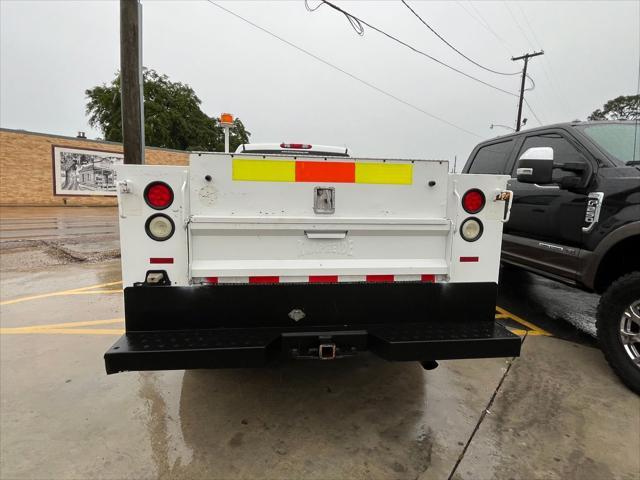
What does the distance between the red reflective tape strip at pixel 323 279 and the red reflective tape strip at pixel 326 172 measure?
0.60m

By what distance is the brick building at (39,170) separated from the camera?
2033cm

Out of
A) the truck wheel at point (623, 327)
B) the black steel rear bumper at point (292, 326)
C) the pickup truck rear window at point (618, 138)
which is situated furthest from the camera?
the pickup truck rear window at point (618, 138)

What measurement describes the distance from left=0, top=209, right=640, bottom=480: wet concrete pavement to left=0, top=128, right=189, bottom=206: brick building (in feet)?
69.3

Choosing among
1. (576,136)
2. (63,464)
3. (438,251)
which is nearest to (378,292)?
(438,251)

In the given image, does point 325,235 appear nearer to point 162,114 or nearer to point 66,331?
point 66,331

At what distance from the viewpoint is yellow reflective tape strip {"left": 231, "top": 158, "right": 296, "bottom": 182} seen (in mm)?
2369

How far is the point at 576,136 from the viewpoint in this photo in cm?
393

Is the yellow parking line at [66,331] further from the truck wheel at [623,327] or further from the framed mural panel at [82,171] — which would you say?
the framed mural panel at [82,171]

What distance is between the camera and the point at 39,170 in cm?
2133

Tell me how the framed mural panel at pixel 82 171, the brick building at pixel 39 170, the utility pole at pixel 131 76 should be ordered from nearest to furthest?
1. the utility pole at pixel 131 76
2. the brick building at pixel 39 170
3. the framed mural panel at pixel 82 171

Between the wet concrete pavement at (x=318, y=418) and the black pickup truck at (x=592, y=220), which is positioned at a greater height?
the black pickup truck at (x=592, y=220)

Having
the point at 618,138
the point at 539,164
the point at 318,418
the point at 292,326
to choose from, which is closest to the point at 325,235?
the point at 292,326

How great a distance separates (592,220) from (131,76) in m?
7.36

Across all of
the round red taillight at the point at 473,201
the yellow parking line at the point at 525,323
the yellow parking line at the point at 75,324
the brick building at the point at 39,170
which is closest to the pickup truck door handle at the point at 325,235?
the round red taillight at the point at 473,201
